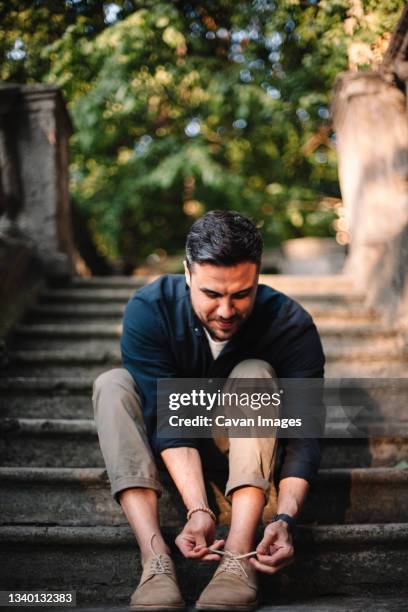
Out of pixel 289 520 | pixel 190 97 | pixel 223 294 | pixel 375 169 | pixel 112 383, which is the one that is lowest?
pixel 289 520

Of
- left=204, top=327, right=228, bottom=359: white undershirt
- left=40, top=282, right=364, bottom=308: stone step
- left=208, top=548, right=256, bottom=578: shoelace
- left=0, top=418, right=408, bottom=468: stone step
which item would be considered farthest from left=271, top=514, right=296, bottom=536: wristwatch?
left=40, top=282, right=364, bottom=308: stone step

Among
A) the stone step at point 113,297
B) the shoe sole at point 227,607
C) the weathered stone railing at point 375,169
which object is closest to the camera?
the shoe sole at point 227,607

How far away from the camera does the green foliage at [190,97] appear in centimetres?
256

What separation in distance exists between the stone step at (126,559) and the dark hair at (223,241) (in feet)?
2.73

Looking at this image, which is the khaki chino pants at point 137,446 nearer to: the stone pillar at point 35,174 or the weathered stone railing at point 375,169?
the weathered stone railing at point 375,169

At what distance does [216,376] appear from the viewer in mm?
1776

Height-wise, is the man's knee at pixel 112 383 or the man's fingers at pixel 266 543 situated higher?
the man's knee at pixel 112 383

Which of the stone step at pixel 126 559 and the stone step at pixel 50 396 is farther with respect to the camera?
the stone step at pixel 50 396

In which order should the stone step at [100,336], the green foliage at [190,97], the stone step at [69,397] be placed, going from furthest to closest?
the stone step at [100,336] < the green foliage at [190,97] < the stone step at [69,397]

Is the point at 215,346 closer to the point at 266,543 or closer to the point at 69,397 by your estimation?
the point at 266,543

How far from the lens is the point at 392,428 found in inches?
82.5

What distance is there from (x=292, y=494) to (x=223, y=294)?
2.02 ft

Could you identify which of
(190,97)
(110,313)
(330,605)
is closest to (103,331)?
(110,313)

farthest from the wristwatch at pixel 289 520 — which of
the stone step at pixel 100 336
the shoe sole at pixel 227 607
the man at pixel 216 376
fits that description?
the stone step at pixel 100 336
